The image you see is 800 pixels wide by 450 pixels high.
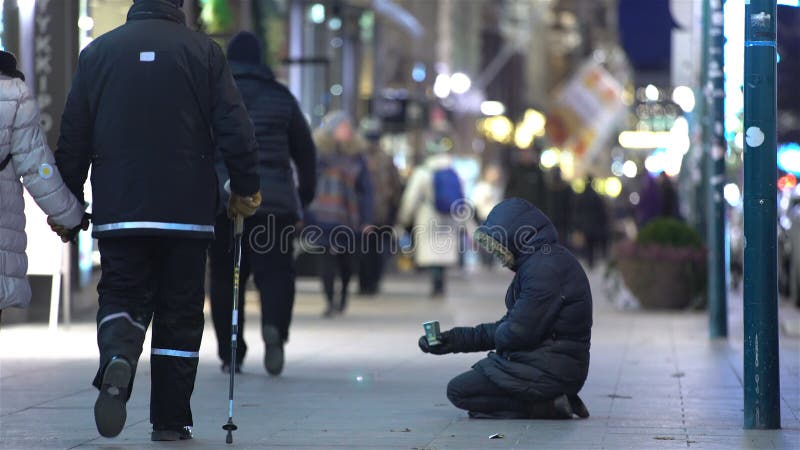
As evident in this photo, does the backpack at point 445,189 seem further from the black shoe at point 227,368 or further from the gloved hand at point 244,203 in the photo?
the gloved hand at point 244,203

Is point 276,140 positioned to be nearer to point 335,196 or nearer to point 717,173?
point 717,173

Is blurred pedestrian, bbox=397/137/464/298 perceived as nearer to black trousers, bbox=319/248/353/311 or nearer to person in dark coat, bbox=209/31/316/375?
black trousers, bbox=319/248/353/311

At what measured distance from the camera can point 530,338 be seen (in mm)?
8656

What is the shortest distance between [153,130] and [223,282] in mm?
3281

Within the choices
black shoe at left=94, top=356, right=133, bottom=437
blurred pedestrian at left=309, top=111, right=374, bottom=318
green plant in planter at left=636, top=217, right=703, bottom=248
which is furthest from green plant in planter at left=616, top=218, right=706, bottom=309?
black shoe at left=94, top=356, right=133, bottom=437

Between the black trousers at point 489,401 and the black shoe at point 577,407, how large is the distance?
22 cm

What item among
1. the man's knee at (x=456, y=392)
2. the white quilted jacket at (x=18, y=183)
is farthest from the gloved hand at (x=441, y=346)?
the white quilted jacket at (x=18, y=183)

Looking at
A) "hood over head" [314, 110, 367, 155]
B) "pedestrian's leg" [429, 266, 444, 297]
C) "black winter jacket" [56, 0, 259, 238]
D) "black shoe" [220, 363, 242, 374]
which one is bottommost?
"black shoe" [220, 363, 242, 374]

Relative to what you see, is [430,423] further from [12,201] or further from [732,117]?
[732,117]

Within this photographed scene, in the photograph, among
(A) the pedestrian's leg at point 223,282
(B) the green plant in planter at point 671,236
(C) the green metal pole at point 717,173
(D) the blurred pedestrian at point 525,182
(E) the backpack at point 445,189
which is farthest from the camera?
(E) the backpack at point 445,189

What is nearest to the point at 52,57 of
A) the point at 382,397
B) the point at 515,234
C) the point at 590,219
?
the point at 382,397

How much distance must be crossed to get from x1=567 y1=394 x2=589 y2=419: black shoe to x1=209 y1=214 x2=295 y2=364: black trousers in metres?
2.68

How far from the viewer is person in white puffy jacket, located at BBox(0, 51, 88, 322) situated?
7645mm

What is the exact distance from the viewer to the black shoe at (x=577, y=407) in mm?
8742
